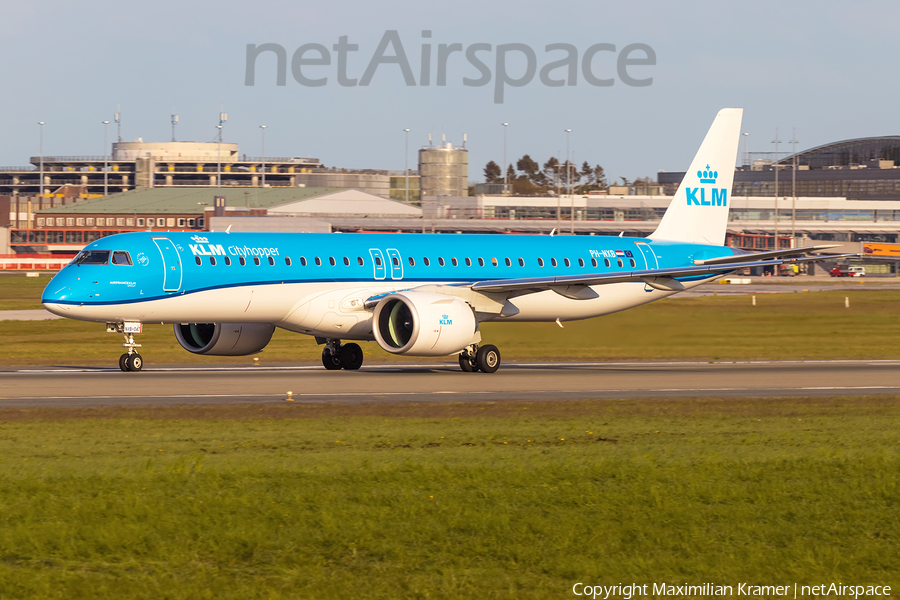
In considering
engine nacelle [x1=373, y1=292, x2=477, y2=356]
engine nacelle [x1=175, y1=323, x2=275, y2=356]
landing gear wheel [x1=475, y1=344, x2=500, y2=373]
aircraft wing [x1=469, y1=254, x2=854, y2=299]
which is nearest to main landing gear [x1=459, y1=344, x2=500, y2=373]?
landing gear wheel [x1=475, y1=344, x2=500, y2=373]

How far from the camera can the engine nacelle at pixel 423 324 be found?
3309cm

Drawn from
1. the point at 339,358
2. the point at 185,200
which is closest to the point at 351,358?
the point at 339,358

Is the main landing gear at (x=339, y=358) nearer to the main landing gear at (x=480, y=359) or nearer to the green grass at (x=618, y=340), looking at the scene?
the main landing gear at (x=480, y=359)

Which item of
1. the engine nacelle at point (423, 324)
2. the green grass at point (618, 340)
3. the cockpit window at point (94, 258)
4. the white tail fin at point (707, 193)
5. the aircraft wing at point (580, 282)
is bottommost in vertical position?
the green grass at point (618, 340)

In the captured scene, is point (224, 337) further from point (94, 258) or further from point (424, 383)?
point (424, 383)

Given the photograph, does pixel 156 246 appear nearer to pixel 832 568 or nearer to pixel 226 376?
pixel 226 376

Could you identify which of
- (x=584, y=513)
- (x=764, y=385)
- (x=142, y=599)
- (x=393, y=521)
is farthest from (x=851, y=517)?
(x=764, y=385)

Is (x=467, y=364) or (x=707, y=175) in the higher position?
(x=707, y=175)

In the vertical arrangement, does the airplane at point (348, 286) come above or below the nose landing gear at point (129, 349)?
above

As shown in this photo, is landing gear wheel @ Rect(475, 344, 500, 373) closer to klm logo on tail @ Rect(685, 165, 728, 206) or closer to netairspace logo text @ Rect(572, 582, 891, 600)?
klm logo on tail @ Rect(685, 165, 728, 206)

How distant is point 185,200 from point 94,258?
159606 millimetres

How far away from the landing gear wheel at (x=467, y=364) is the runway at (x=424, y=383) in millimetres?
487

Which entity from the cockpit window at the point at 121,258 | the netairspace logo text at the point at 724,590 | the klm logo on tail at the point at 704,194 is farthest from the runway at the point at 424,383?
the netairspace logo text at the point at 724,590

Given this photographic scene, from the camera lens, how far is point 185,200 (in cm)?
18762
